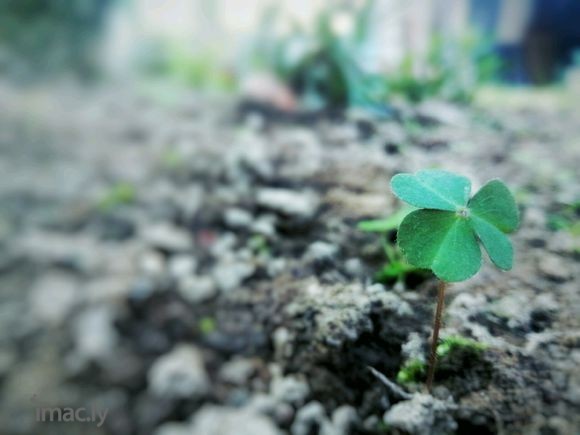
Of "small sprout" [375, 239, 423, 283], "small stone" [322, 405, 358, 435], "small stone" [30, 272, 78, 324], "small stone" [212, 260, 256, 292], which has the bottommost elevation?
"small stone" [30, 272, 78, 324]

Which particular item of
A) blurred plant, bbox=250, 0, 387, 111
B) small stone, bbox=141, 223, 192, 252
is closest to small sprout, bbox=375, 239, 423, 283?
small stone, bbox=141, 223, 192, 252

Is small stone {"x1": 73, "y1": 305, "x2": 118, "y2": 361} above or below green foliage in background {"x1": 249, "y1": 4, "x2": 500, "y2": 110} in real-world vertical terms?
below

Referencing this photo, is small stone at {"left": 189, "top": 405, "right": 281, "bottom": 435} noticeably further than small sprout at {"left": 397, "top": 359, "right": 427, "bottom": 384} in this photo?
Yes

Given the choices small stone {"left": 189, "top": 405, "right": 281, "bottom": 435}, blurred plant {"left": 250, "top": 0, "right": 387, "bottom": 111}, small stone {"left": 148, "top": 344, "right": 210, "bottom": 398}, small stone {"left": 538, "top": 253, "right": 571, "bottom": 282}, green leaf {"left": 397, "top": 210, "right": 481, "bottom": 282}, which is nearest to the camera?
green leaf {"left": 397, "top": 210, "right": 481, "bottom": 282}

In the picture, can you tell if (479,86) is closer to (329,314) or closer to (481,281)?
(481,281)

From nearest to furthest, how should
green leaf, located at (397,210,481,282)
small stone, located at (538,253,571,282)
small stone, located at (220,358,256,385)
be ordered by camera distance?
1. green leaf, located at (397,210,481,282)
2. small stone, located at (538,253,571,282)
3. small stone, located at (220,358,256,385)

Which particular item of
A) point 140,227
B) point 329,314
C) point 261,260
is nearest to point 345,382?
point 329,314

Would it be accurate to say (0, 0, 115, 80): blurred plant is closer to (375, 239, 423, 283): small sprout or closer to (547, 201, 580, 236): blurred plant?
A: (375, 239, 423, 283): small sprout
